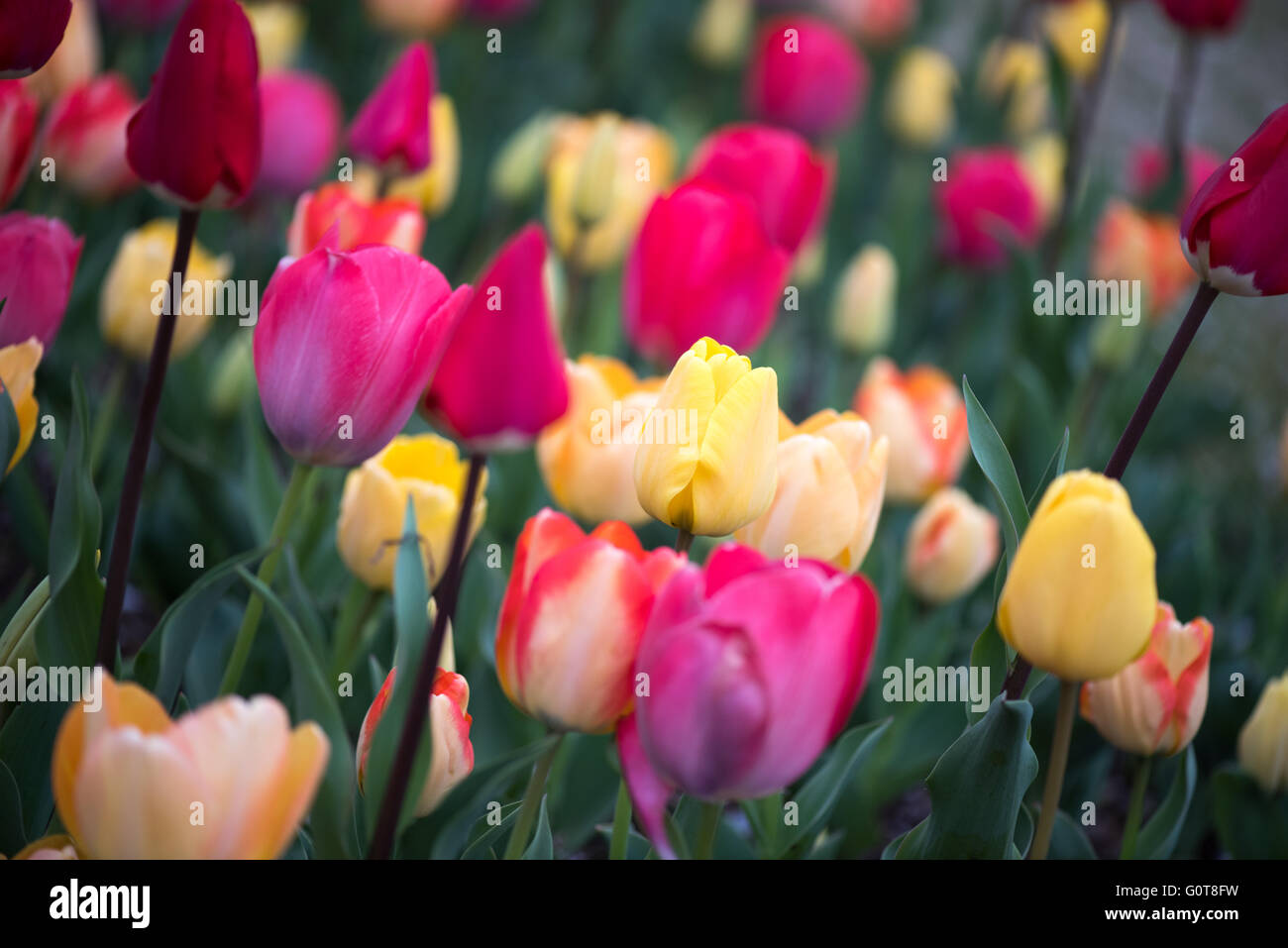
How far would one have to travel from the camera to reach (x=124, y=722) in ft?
1.59

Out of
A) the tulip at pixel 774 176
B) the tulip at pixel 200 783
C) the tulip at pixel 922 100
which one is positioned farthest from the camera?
the tulip at pixel 922 100

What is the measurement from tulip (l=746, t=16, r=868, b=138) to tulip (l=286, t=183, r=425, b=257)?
1419 millimetres

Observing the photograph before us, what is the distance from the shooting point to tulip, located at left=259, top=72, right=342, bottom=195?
61.8 inches

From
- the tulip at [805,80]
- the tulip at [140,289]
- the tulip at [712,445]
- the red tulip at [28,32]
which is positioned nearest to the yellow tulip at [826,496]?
the tulip at [712,445]

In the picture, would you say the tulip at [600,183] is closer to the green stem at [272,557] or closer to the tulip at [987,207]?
the tulip at [987,207]

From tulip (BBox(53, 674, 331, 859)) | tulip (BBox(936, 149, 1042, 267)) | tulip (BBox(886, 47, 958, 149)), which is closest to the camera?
tulip (BBox(53, 674, 331, 859))

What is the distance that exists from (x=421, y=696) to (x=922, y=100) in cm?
226

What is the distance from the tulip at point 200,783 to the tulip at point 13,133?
52 centimetres

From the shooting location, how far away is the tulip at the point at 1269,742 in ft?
2.87

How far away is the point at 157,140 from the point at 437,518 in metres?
0.31

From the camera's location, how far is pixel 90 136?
1.26 meters

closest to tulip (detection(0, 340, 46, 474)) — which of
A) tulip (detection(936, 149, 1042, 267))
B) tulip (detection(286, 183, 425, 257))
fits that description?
tulip (detection(286, 183, 425, 257))

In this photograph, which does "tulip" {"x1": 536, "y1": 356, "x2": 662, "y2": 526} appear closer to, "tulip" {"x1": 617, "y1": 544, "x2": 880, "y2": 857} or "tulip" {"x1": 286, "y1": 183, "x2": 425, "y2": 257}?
"tulip" {"x1": 286, "y1": 183, "x2": 425, "y2": 257}
